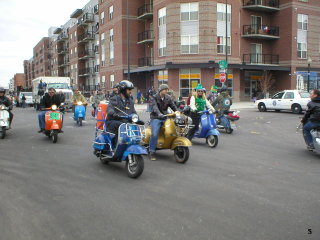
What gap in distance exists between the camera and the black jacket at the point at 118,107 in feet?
22.3

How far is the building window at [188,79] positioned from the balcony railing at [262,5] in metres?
9.89

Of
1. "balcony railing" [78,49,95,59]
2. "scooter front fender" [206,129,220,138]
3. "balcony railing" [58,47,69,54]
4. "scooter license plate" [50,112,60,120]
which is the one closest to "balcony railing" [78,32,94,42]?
"balcony railing" [78,49,95,59]

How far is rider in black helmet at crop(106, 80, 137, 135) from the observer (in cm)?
689

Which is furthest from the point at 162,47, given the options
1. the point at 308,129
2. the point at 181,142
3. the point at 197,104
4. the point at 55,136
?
the point at 181,142

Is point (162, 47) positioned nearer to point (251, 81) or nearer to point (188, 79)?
point (188, 79)

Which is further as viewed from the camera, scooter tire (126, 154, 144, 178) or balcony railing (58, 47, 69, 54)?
balcony railing (58, 47, 69, 54)

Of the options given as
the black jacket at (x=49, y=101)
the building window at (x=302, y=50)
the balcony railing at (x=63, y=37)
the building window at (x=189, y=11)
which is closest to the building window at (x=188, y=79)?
the building window at (x=189, y=11)

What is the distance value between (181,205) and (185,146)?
9.77 ft

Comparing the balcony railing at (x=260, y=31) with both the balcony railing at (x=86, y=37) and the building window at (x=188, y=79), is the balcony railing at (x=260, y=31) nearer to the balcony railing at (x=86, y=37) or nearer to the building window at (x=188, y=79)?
the building window at (x=188, y=79)

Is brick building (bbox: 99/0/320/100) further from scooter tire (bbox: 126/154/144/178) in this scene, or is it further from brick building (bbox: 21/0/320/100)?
scooter tire (bbox: 126/154/144/178)

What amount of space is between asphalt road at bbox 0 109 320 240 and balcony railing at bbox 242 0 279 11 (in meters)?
33.1

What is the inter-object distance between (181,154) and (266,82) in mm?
33412

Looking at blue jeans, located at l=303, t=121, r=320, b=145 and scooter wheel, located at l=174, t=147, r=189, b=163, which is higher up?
blue jeans, located at l=303, t=121, r=320, b=145

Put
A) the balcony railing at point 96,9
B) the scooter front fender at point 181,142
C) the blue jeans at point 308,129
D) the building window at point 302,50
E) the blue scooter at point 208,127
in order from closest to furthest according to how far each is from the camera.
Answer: the scooter front fender at point 181,142 < the blue jeans at point 308,129 < the blue scooter at point 208,127 < the building window at point 302,50 < the balcony railing at point 96,9
